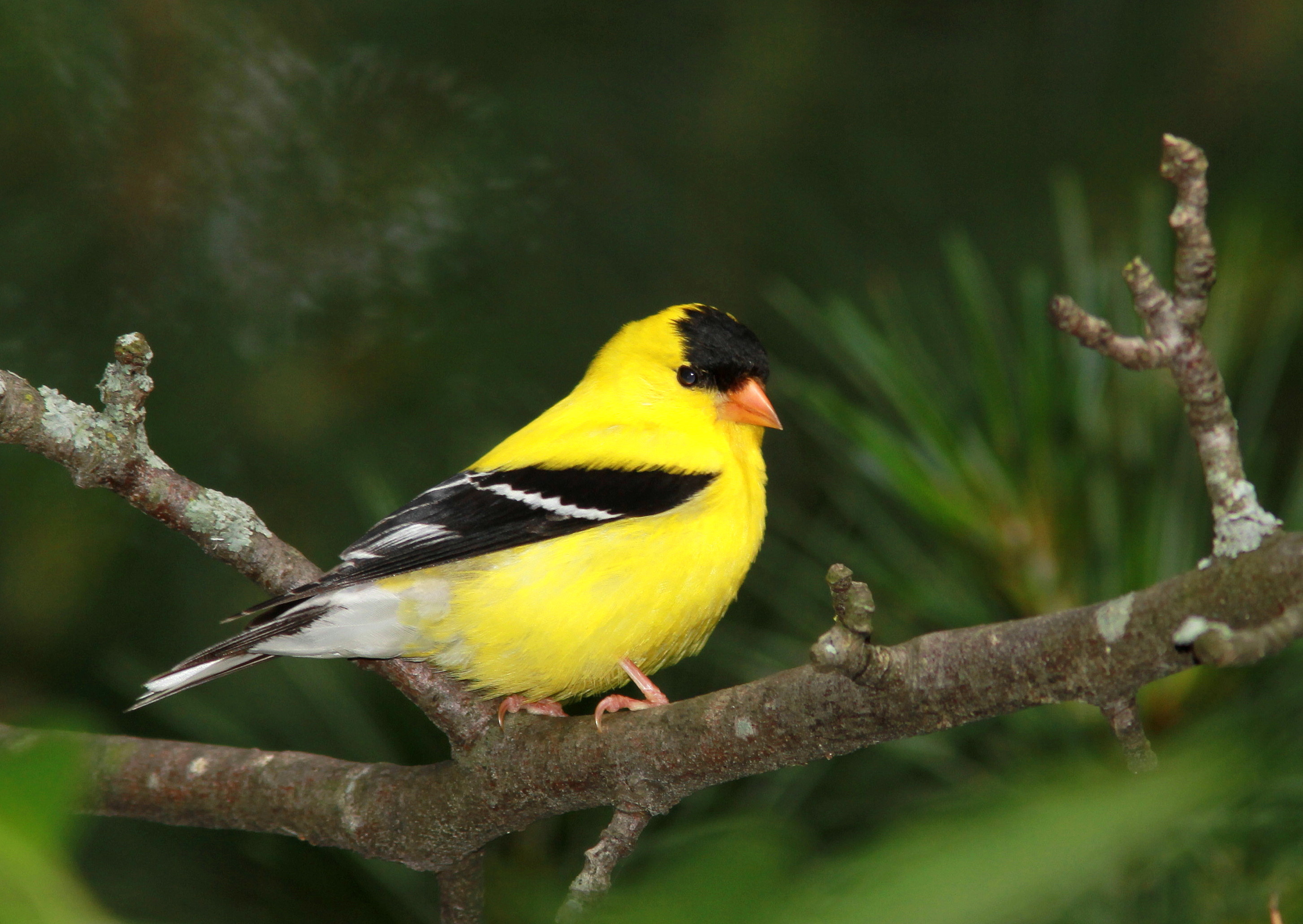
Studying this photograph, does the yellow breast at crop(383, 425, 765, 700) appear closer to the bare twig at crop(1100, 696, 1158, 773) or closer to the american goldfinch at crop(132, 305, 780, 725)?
the american goldfinch at crop(132, 305, 780, 725)

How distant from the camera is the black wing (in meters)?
2.42

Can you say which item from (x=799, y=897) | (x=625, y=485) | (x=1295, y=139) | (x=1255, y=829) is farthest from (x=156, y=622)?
(x=1295, y=139)

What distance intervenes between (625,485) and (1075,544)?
1098 mm

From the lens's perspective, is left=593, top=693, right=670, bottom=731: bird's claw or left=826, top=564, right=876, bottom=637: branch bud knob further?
left=593, top=693, right=670, bottom=731: bird's claw

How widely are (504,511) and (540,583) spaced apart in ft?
0.68

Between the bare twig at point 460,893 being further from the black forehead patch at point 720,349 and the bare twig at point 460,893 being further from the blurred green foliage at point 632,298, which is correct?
the black forehead patch at point 720,349

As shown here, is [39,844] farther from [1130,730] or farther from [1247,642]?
[1130,730]

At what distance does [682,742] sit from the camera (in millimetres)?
1720

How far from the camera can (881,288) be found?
325 cm

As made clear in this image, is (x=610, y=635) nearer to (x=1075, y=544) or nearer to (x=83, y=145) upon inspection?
(x=1075, y=544)

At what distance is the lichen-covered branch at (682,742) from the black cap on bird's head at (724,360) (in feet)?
4.10

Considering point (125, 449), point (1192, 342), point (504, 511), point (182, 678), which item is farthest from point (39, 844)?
point (504, 511)

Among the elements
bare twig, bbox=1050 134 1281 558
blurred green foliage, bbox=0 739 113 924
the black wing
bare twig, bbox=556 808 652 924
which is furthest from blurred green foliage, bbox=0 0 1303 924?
blurred green foliage, bbox=0 739 113 924

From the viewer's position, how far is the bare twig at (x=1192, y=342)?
1124mm
